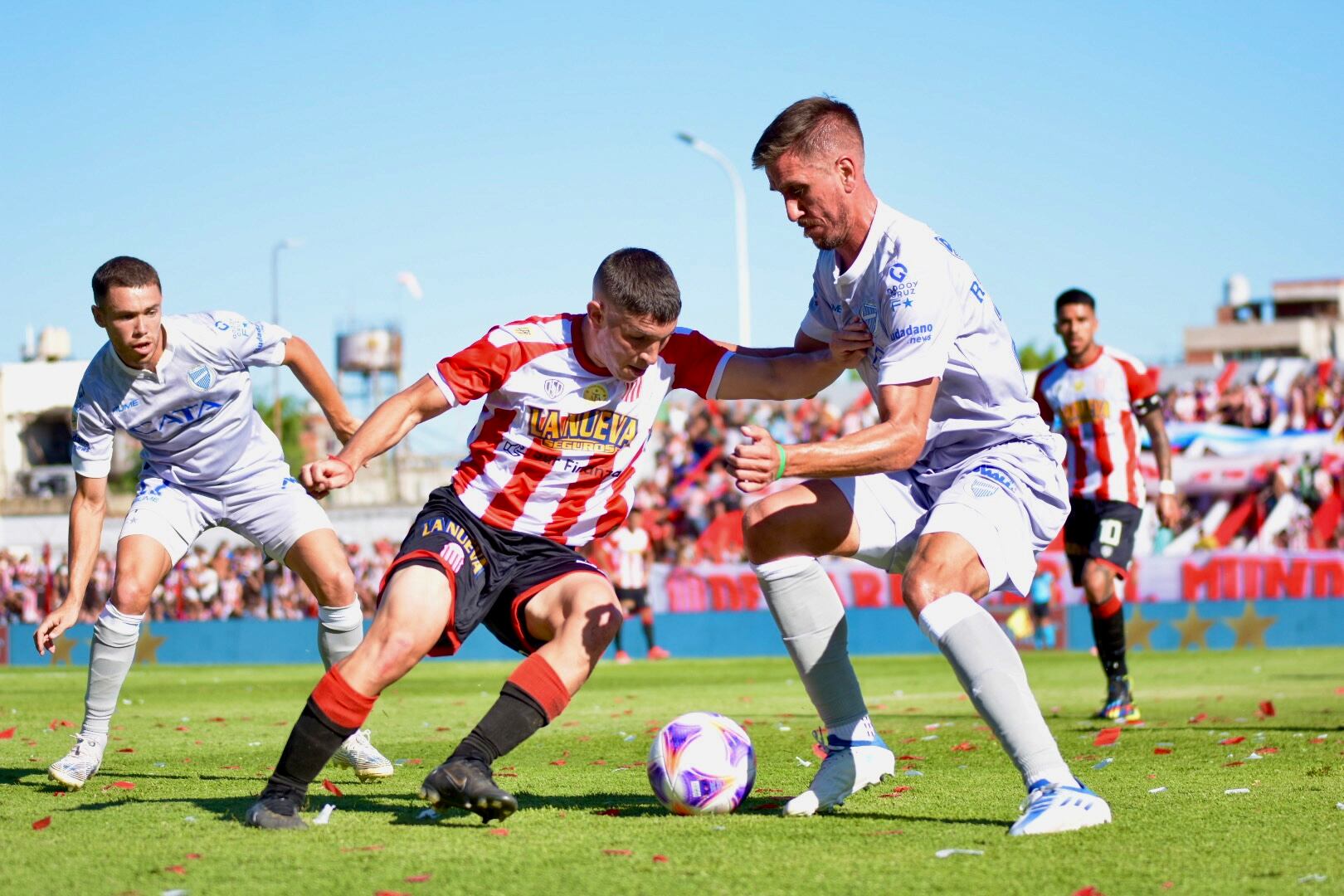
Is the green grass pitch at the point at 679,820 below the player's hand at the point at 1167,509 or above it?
below

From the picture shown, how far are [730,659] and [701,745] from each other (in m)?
19.1

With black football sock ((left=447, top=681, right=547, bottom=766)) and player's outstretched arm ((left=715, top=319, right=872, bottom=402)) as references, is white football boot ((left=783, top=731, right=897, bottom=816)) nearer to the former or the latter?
black football sock ((left=447, top=681, right=547, bottom=766))

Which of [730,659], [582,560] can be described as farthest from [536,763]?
[730,659]

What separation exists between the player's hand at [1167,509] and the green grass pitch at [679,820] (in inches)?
51.4

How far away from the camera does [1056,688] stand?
13.8m

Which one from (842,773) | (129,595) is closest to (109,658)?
(129,595)

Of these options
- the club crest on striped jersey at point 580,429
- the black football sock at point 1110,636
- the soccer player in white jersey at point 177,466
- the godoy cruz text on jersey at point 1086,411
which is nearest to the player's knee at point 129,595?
the soccer player in white jersey at point 177,466

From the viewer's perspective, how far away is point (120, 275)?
652 centimetres

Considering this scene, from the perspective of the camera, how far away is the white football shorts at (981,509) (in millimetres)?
5055

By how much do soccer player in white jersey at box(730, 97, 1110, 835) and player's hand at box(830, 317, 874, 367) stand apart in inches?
2.3

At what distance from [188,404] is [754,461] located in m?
3.66

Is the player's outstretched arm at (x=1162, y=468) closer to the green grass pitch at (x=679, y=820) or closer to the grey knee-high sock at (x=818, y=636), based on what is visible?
the green grass pitch at (x=679, y=820)

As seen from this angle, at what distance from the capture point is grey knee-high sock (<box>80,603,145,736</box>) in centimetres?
685

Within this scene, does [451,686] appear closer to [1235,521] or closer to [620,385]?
[620,385]
